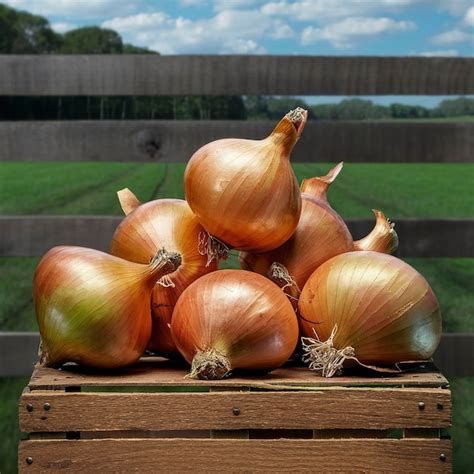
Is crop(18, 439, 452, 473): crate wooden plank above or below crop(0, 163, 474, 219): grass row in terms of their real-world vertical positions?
above

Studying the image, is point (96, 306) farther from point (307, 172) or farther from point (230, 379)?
point (307, 172)

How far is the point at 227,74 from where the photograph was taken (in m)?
2.33

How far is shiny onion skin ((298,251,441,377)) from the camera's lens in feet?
3.70

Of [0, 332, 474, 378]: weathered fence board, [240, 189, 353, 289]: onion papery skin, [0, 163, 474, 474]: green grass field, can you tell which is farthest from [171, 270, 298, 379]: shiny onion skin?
[0, 332, 474, 378]: weathered fence board

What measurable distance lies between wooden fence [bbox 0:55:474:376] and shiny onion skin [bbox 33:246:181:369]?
1.17 meters

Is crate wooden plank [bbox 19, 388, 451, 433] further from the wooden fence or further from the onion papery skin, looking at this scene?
the wooden fence

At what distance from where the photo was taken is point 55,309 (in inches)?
44.9

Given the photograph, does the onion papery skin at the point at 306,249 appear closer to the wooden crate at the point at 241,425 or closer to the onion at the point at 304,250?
the onion at the point at 304,250

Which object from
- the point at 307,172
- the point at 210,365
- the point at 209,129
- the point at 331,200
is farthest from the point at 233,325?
the point at 331,200

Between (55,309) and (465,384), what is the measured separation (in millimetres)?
2277

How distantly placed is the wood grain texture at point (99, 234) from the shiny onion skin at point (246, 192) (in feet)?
3.81

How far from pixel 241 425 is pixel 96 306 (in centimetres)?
26

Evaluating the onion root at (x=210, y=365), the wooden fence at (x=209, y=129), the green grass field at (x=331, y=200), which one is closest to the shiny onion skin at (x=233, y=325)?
the onion root at (x=210, y=365)

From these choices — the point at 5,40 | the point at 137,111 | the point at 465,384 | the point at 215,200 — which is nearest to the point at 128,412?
the point at 215,200
